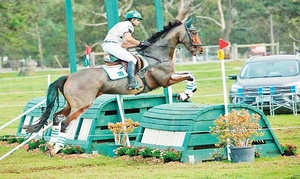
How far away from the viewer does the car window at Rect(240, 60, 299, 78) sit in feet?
72.5

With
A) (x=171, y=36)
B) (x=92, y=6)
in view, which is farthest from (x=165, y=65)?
(x=92, y=6)

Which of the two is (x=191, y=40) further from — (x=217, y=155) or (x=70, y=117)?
(x=70, y=117)

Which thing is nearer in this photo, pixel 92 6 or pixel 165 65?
pixel 165 65

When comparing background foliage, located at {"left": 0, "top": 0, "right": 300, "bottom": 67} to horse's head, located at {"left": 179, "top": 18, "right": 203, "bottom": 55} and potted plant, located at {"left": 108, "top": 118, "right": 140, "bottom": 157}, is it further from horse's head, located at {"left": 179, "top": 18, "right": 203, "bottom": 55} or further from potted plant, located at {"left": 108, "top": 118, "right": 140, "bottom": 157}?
horse's head, located at {"left": 179, "top": 18, "right": 203, "bottom": 55}

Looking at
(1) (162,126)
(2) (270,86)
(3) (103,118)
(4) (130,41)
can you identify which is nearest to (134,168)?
(1) (162,126)

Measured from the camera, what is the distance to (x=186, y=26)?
14.0 m

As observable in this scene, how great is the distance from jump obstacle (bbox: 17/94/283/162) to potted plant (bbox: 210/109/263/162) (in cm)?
37

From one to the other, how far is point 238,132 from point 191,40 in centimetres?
179

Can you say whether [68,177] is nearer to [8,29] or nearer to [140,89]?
[140,89]

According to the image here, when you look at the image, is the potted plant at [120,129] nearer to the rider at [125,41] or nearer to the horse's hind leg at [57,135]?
the horse's hind leg at [57,135]

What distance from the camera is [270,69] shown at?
882 inches

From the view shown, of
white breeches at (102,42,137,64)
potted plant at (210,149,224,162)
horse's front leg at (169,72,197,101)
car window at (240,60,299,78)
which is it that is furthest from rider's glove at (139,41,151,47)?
car window at (240,60,299,78)

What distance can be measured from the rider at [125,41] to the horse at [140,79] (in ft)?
0.56

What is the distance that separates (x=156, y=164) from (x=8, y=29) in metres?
40.0
